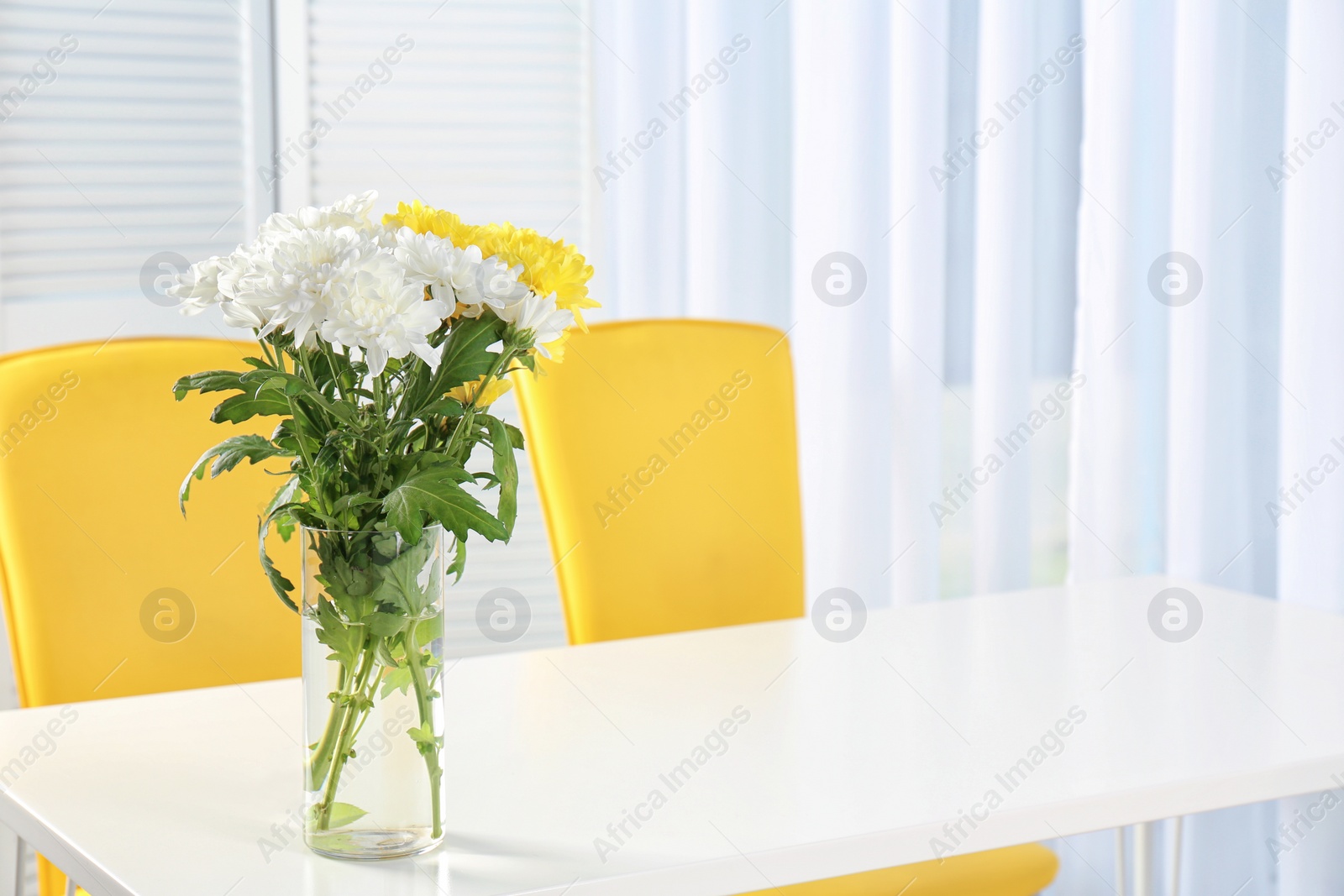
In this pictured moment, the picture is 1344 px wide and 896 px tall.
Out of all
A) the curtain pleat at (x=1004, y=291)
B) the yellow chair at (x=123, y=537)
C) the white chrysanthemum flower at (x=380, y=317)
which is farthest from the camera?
the curtain pleat at (x=1004, y=291)

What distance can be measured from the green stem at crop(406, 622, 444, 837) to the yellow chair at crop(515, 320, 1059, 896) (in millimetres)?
702

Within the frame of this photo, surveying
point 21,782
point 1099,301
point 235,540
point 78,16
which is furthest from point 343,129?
point 21,782

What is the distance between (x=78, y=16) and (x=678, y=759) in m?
1.69

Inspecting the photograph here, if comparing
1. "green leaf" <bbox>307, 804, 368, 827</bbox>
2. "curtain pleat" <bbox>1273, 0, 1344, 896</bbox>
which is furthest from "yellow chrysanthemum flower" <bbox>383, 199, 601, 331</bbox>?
"curtain pleat" <bbox>1273, 0, 1344, 896</bbox>

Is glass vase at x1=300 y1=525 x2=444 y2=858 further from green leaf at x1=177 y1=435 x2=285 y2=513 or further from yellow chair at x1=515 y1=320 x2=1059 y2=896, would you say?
yellow chair at x1=515 y1=320 x2=1059 y2=896

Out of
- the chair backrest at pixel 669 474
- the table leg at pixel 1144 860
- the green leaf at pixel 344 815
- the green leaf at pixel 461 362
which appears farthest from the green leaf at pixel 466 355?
the table leg at pixel 1144 860

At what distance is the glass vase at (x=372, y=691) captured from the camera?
745 millimetres

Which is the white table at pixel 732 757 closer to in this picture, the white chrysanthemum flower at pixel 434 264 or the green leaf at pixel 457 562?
the green leaf at pixel 457 562

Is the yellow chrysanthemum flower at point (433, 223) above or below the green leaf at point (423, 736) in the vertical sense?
above

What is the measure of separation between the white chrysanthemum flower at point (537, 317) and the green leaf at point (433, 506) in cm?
9

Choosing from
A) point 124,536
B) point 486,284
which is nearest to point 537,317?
Result: point 486,284

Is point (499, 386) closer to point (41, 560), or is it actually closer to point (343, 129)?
point (41, 560)

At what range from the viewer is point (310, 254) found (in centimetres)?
70

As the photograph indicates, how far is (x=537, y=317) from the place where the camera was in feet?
2.46
